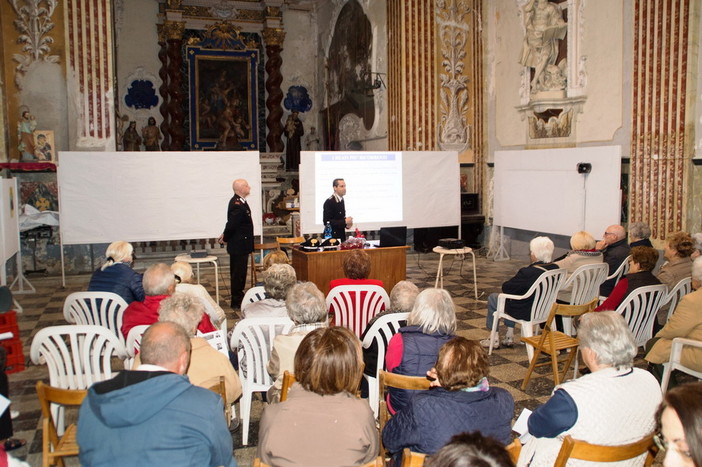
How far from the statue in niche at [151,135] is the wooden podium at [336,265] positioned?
396 inches

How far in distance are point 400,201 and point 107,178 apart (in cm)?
407

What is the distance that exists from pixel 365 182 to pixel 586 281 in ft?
14.8

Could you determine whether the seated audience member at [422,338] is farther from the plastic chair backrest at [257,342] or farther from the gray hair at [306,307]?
the plastic chair backrest at [257,342]

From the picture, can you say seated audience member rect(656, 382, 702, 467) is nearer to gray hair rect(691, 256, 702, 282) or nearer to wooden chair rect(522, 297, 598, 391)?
wooden chair rect(522, 297, 598, 391)

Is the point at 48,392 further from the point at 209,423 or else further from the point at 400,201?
the point at 400,201

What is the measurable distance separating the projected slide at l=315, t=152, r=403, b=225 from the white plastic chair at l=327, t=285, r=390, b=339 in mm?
4357

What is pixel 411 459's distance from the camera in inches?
83.0

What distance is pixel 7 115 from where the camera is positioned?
10016 millimetres

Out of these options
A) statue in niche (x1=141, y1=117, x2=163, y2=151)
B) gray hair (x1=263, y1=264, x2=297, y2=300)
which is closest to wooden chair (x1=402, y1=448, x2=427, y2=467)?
gray hair (x1=263, y1=264, x2=297, y2=300)

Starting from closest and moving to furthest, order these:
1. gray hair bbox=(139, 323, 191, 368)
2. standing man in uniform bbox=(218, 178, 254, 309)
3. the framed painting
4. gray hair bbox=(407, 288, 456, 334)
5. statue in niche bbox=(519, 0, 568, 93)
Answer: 1. gray hair bbox=(139, 323, 191, 368)
2. gray hair bbox=(407, 288, 456, 334)
3. standing man in uniform bbox=(218, 178, 254, 309)
4. statue in niche bbox=(519, 0, 568, 93)
5. the framed painting

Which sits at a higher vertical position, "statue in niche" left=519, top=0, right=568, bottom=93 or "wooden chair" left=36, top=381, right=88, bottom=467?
"statue in niche" left=519, top=0, right=568, bottom=93

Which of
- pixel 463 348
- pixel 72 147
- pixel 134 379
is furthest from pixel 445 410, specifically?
pixel 72 147

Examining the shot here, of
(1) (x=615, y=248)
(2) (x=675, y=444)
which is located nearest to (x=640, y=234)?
(1) (x=615, y=248)

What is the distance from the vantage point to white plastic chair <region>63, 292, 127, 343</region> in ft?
14.3
